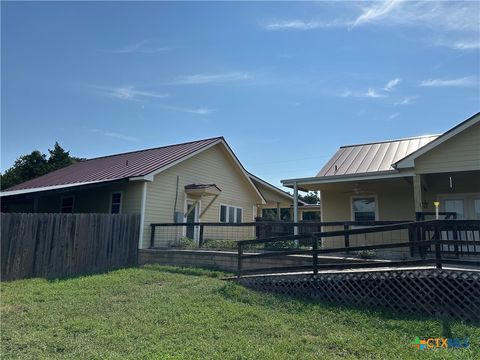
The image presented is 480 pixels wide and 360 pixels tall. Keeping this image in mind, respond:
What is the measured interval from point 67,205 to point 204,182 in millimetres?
6959

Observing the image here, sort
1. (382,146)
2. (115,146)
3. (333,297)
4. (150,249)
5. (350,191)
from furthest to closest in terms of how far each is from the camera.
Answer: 1. (115,146)
2. (382,146)
3. (350,191)
4. (150,249)
5. (333,297)

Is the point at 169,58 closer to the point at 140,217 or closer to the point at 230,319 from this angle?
the point at 140,217

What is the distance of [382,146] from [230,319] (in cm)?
1201

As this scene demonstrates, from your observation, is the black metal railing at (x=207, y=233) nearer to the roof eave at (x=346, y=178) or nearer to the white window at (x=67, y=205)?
the roof eave at (x=346, y=178)

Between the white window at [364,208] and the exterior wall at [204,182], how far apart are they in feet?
20.5

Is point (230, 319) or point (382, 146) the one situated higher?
point (382, 146)

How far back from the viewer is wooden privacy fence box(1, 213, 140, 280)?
888 centimetres

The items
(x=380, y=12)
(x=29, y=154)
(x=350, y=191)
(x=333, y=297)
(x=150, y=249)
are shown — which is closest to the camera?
(x=333, y=297)

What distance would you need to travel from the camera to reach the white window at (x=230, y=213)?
→ 1785cm

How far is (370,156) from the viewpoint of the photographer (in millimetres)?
13555

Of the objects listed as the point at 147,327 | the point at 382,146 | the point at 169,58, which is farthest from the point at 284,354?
the point at 382,146

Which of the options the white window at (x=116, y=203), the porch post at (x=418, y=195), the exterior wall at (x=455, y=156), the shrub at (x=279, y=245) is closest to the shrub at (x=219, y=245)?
the shrub at (x=279, y=245)

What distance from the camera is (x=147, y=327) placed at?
5.23m

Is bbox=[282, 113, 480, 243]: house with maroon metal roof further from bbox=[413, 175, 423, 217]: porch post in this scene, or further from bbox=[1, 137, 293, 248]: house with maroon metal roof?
bbox=[1, 137, 293, 248]: house with maroon metal roof
